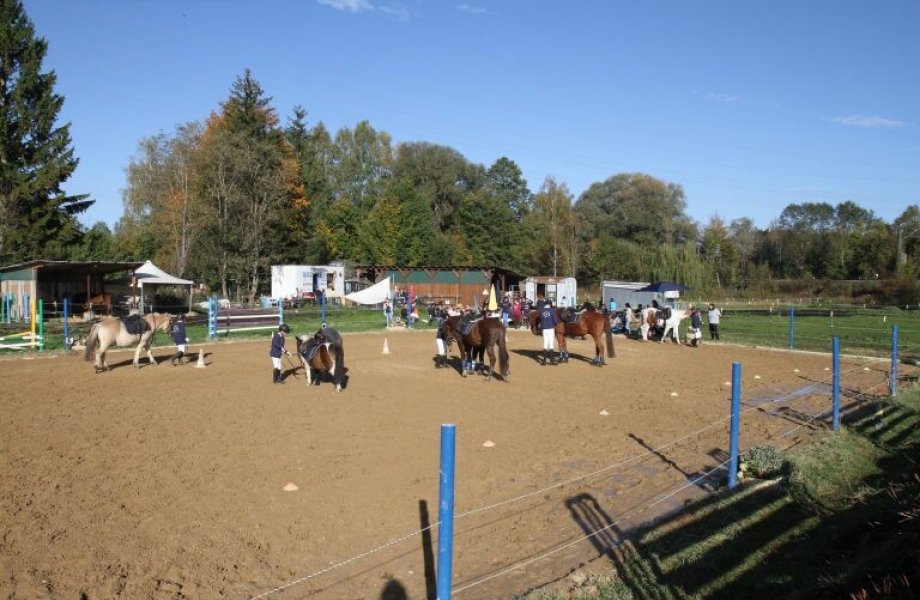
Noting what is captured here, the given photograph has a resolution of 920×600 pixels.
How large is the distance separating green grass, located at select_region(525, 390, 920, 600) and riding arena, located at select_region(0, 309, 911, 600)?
1.56 ft

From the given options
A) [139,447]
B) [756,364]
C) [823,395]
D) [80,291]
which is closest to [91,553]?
[139,447]

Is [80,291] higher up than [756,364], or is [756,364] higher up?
[80,291]

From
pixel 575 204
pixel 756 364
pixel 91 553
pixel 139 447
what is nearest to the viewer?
pixel 91 553

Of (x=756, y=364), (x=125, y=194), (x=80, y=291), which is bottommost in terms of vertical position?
(x=756, y=364)

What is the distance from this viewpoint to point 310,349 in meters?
14.5

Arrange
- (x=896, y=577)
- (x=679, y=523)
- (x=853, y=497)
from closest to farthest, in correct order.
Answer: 1. (x=896, y=577)
2. (x=679, y=523)
3. (x=853, y=497)

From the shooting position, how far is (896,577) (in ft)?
11.5

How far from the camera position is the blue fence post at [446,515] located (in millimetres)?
3773

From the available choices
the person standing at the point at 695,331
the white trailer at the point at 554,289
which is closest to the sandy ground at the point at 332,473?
the person standing at the point at 695,331

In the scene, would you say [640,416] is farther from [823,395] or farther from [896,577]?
[896,577]

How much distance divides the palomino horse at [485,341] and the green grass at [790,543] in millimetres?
7836

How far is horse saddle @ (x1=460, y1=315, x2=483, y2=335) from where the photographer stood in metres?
16.3

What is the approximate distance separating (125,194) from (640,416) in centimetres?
6396

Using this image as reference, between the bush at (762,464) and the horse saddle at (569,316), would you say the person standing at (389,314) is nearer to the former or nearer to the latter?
the horse saddle at (569,316)
